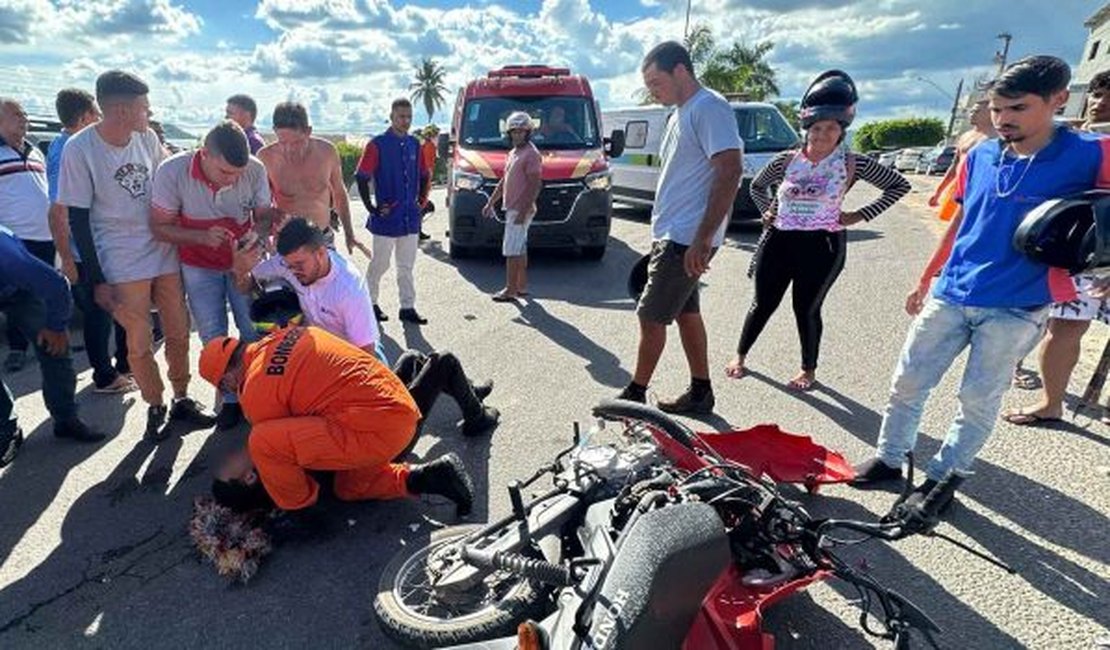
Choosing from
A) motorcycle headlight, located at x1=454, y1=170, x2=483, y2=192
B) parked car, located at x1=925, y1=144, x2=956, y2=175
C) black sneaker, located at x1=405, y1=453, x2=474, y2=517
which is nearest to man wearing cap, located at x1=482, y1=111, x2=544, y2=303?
motorcycle headlight, located at x1=454, y1=170, x2=483, y2=192

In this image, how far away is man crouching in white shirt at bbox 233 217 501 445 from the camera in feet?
9.57

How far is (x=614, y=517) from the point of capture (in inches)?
75.0

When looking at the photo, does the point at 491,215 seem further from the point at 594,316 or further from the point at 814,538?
the point at 814,538

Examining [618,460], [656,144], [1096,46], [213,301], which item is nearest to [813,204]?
[618,460]

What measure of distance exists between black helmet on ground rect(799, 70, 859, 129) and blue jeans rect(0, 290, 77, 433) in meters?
4.23

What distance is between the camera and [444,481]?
2.74m

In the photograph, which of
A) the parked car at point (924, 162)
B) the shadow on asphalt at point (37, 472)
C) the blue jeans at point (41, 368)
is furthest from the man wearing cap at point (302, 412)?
the parked car at point (924, 162)

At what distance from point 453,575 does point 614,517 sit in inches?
23.4

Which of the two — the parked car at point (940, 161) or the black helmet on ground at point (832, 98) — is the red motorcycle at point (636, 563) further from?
the parked car at point (940, 161)

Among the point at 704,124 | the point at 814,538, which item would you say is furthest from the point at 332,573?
the point at 704,124

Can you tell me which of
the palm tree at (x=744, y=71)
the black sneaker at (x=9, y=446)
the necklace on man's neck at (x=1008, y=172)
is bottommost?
the black sneaker at (x=9, y=446)

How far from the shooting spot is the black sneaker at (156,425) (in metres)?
3.59

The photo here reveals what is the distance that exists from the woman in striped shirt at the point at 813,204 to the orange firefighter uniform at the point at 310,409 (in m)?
2.63

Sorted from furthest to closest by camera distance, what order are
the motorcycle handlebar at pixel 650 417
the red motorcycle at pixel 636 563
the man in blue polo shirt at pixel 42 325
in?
the man in blue polo shirt at pixel 42 325
the motorcycle handlebar at pixel 650 417
the red motorcycle at pixel 636 563
